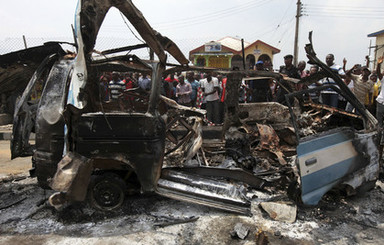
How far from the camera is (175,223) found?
3.29 metres

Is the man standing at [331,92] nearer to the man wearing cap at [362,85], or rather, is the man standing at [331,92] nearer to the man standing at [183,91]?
the man wearing cap at [362,85]

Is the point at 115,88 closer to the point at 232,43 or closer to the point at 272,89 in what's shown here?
the point at 272,89

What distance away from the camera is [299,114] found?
5.55m

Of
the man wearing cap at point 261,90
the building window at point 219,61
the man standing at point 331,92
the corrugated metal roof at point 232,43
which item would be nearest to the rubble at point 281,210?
the man wearing cap at point 261,90

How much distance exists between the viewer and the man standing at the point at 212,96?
9016 millimetres

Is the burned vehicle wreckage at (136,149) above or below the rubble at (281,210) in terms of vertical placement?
above

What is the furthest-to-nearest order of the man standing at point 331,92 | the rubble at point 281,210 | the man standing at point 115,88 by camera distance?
the man standing at point 331,92 < the man standing at point 115,88 < the rubble at point 281,210

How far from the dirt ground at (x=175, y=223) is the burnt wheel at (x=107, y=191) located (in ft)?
0.36

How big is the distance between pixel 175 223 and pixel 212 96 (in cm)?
618

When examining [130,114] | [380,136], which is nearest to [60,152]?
[130,114]

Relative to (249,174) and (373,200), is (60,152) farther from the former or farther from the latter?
(373,200)

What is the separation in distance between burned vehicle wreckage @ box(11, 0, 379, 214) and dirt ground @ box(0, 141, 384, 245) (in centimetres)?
23

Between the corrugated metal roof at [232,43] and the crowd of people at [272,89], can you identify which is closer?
the crowd of people at [272,89]

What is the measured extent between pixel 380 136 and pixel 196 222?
9.58 ft
